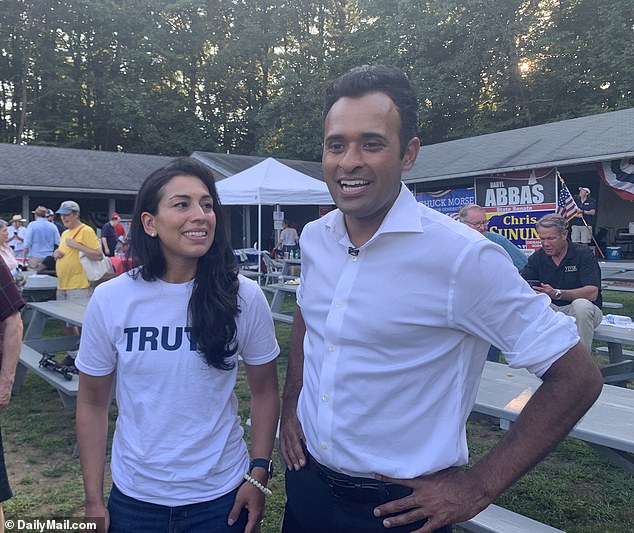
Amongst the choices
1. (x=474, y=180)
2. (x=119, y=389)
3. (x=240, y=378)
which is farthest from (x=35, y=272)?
(x=474, y=180)

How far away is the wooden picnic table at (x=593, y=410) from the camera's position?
2.35 m

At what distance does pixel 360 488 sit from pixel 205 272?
2.74 ft

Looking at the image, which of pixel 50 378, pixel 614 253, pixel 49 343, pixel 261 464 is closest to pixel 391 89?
pixel 261 464

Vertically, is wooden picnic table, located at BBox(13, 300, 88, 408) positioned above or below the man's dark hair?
below

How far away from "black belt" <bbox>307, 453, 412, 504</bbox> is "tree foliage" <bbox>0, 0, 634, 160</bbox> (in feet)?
75.9

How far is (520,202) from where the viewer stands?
13.8m

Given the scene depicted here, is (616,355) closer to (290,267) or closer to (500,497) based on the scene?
(500,497)

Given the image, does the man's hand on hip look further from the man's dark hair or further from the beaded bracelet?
the man's dark hair

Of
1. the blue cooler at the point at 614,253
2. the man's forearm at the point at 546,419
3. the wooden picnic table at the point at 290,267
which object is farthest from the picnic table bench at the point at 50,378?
the blue cooler at the point at 614,253

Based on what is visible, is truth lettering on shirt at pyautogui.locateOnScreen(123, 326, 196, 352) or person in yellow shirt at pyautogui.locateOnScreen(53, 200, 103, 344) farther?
person in yellow shirt at pyautogui.locateOnScreen(53, 200, 103, 344)

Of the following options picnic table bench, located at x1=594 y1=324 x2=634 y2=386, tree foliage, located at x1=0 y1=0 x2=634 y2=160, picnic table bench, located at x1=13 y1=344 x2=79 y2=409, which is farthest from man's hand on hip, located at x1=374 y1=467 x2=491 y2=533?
tree foliage, located at x1=0 y1=0 x2=634 y2=160

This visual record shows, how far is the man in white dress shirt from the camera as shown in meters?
1.29

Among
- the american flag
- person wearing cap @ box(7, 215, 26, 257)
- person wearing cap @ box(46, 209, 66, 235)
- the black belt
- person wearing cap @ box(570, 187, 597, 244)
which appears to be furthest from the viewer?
the american flag

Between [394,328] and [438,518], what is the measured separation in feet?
1.54
